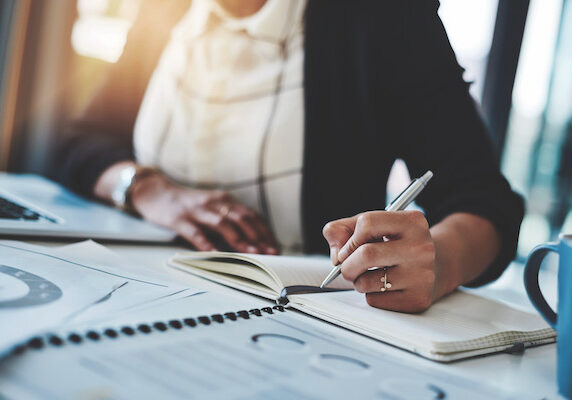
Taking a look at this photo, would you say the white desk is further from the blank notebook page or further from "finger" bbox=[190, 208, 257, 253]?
"finger" bbox=[190, 208, 257, 253]

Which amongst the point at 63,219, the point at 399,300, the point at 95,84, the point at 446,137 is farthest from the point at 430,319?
the point at 95,84

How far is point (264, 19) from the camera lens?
838 millimetres

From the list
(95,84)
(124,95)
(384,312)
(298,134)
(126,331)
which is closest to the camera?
(126,331)

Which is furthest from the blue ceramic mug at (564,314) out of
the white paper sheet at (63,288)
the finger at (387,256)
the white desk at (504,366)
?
the white paper sheet at (63,288)

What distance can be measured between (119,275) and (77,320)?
0.13m

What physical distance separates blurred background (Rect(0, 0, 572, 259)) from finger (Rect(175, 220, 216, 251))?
131cm

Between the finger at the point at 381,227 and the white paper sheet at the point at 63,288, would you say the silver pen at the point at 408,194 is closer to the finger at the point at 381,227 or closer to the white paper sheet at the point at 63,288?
the finger at the point at 381,227

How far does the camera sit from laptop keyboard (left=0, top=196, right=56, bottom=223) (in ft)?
1.95

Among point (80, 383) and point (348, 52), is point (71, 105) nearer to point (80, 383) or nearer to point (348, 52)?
point (348, 52)

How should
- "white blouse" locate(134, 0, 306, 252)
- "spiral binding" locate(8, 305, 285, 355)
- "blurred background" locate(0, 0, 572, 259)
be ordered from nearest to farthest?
"spiral binding" locate(8, 305, 285, 355) < "white blouse" locate(134, 0, 306, 252) < "blurred background" locate(0, 0, 572, 259)

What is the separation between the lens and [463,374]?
1.11 ft

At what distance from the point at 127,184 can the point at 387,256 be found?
1.74ft

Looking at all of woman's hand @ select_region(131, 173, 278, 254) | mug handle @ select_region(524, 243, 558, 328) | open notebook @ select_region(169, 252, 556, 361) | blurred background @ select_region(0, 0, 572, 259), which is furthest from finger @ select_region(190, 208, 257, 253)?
blurred background @ select_region(0, 0, 572, 259)

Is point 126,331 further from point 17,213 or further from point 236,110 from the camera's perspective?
point 236,110
